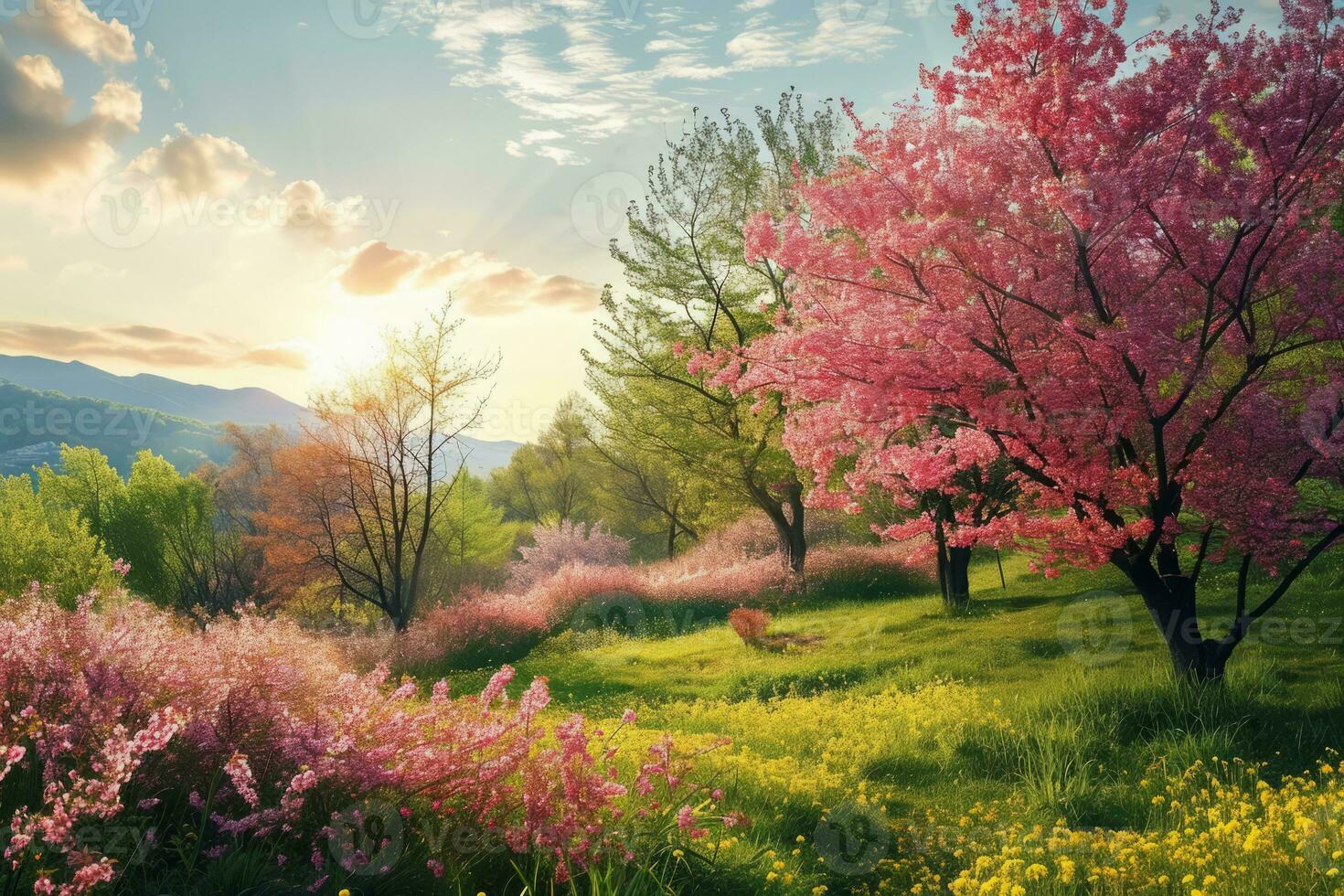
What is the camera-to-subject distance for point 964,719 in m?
8.23

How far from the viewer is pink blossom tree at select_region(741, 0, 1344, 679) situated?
7.22m

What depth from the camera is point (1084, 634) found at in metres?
11.6

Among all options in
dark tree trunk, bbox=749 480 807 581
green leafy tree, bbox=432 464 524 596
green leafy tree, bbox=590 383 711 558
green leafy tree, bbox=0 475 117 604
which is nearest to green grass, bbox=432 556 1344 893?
dark tree trunk, bbox=749 480 807 581

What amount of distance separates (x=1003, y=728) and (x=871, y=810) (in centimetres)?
238

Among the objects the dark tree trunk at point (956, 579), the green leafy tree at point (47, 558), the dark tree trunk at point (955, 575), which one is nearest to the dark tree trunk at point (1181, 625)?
the dark tree trunk at point (955, 575)

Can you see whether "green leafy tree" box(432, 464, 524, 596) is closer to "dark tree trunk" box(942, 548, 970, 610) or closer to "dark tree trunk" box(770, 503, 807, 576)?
"dark tree trunk" box(770, 503, 807, 576)

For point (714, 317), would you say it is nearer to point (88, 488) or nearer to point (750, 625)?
point (750, 625)

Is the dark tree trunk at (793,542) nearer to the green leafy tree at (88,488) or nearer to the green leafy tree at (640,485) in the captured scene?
the green leafy tree at (640,485)

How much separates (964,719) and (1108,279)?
4.70 meters

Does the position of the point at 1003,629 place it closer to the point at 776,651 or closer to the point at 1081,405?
the point at 776,651

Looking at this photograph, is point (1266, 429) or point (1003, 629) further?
point (1003, 629)

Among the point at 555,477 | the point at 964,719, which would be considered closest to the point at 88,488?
the point at 555,477

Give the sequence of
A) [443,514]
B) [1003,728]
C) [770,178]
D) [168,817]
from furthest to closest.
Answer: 1. [443,514]
2. [770,178]
3. [1003,728]
4. [168,817]

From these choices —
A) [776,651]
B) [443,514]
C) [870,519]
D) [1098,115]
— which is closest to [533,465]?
[443,514]
